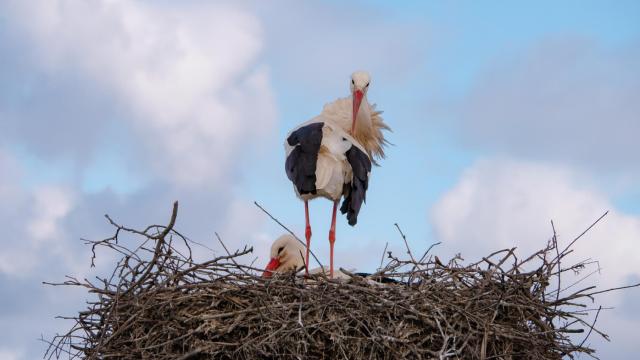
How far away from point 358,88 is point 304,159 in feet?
3.09

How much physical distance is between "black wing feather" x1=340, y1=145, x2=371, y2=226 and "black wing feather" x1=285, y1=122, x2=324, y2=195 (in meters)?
0.23

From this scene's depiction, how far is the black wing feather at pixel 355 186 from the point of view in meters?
6.86

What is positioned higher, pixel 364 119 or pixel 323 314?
pixel 364 119

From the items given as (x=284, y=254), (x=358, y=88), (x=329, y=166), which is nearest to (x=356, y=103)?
(x=358, y=88)

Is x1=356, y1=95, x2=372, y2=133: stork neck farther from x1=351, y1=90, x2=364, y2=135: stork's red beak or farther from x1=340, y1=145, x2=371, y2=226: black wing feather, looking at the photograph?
x1=340, y1=145, x2=371, y2=226: black wing feather

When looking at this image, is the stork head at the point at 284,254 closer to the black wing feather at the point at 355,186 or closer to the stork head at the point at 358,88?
the black wing feather at the point at 355,186

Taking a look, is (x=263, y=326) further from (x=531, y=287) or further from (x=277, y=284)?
(x=531, y=287)

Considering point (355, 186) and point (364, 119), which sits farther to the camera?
point (364, 119)

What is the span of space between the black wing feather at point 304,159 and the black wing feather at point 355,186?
23 cm

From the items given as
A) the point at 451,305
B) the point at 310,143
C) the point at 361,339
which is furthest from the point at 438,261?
the point at 310,143

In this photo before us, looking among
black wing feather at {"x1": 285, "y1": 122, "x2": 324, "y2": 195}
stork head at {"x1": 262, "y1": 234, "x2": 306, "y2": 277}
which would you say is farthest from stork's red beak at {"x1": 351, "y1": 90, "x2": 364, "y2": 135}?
stork head at {"x1": 262, "y1": 234, "x2": 306, "y2": 277}

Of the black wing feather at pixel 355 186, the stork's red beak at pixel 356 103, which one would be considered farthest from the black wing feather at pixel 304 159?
the stork's red beak at pixel 356 103

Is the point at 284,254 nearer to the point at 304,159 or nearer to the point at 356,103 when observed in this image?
the point at 304,159

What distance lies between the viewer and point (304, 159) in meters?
6.79
